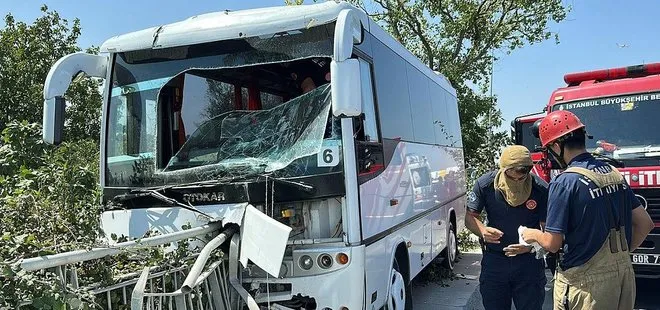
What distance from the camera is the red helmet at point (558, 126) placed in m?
3.50

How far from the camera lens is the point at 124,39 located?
472 cm

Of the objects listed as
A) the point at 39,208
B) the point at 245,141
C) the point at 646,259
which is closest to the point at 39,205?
the point at 39,208

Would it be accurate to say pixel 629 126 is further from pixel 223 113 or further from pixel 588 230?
pixel 223 113

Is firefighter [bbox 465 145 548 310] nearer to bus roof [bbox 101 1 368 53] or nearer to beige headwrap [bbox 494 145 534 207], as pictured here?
beige headwrap [bbox 494 145 534 207]

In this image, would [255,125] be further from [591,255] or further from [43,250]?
[591,255]

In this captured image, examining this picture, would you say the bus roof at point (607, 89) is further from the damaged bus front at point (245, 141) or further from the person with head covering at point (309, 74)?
the person with head covering at point (309, 74)

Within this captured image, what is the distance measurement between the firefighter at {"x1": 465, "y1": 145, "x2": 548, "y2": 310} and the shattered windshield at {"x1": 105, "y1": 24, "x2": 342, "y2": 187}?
135cm

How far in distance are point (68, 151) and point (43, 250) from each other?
2.60 meters

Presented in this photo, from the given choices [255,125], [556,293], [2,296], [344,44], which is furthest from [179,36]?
[556,293]

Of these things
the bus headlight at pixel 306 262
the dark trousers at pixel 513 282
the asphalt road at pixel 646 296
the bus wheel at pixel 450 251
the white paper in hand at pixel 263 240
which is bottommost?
the asphalt road at pixel 646 296

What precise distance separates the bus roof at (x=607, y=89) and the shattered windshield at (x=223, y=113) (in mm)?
4448

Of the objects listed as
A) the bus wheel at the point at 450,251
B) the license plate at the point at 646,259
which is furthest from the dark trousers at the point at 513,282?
the bus wheel at the point at 450,251

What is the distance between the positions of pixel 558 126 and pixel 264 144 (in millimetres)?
2211

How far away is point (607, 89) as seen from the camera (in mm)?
7230
